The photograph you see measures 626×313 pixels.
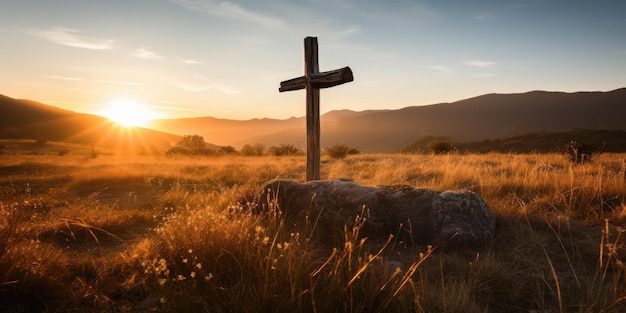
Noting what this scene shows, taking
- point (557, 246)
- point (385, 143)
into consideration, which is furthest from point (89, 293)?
point (385, 143)

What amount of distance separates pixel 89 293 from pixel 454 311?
8.66 ft

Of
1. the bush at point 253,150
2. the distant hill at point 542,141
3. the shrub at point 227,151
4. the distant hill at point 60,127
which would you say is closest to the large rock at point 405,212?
the bush at point 253,150

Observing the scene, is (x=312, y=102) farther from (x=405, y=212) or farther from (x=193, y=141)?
(x=193, y=141)

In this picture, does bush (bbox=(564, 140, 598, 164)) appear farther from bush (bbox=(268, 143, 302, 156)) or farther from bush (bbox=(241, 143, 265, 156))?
bush (bbox=(241, 143, 265, 156))

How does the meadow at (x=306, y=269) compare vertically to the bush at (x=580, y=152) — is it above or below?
below

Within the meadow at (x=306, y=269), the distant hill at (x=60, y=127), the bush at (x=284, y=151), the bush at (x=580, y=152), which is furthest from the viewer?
the distant hill at (x=60, y=127)

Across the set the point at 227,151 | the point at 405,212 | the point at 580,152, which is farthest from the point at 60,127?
the point at 580,152

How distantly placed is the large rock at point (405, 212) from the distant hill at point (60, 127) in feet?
226

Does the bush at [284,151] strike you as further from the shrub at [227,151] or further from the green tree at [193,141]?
the green tree at [193,141]

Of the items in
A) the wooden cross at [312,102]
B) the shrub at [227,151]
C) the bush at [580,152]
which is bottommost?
the shrub at [227,151]

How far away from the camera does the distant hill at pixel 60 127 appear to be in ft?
234

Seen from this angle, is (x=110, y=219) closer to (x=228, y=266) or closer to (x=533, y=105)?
(x=228, y=266)

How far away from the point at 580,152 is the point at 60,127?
Result: 101 metres

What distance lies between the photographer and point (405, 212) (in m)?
4.00
